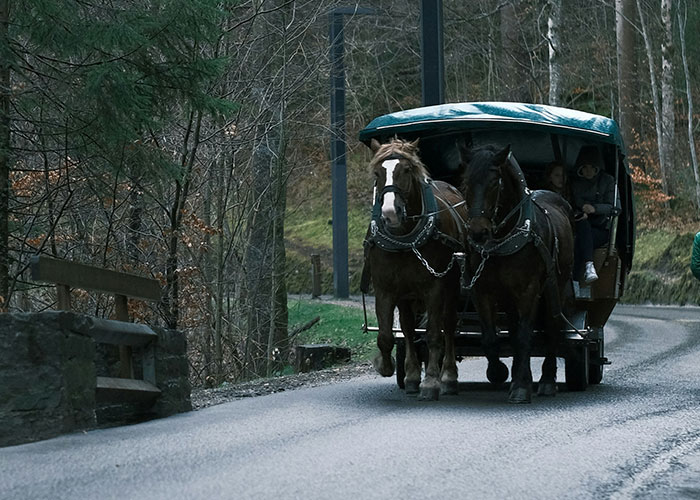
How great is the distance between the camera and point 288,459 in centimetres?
816

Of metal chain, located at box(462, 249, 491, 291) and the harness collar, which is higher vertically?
the harness collar

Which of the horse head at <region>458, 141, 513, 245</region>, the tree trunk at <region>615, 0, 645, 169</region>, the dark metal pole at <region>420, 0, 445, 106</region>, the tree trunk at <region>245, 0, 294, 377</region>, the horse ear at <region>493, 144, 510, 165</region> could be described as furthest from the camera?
the tree trunk at <region>615, 0, 645, 169</region>

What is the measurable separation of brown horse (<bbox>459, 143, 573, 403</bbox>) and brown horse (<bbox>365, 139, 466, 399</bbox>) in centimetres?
32

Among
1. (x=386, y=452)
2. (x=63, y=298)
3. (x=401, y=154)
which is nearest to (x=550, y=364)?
(x=401, y=154)

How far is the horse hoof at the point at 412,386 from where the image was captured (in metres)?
12.6

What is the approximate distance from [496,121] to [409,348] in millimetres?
2432

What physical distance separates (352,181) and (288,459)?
45706 mm

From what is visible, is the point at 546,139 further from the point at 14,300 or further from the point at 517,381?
the point at 14,300

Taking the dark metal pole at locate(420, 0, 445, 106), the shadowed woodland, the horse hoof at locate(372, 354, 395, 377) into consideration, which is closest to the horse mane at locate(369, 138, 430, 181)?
the horse hoof at locate(372, 354, 395, 377)

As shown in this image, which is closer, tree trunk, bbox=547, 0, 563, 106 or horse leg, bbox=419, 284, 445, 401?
horse leg, bbox=419, 284, 445, 401

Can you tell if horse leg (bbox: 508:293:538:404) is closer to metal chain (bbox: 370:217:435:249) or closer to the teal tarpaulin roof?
metal chain (bbox: 370:217:435:249)

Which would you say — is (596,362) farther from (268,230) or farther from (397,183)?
(268,230)

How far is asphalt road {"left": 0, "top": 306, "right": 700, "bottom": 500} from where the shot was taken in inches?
283

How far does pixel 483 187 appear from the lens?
11.8 meters
